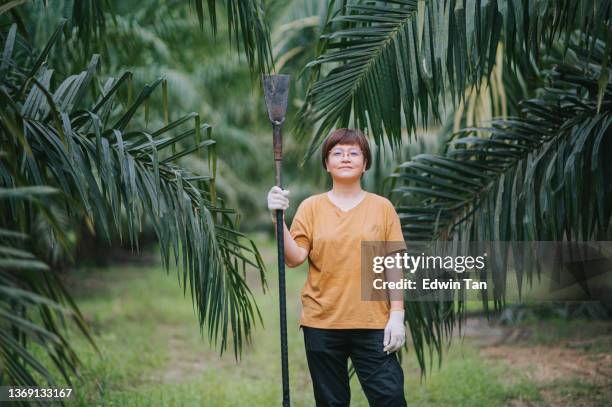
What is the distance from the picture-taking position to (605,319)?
686cm

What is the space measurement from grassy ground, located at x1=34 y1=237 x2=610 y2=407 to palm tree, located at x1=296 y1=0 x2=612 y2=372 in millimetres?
1390

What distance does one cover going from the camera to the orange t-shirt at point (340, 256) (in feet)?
9.95

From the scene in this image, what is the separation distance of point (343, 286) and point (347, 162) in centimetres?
53

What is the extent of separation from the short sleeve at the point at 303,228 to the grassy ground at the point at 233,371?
3.12 ft

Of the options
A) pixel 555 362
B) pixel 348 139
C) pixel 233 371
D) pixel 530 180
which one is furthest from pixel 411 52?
pixel 233 371

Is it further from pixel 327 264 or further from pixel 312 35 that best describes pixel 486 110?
pixel 327 264

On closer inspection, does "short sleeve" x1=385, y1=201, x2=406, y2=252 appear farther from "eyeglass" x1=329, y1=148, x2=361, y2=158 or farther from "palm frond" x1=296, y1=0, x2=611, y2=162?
"palm frond" x1=296, y1=0, x2=611, y2=162

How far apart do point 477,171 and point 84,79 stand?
6.69 ft

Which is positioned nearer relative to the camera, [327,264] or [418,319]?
[327,264]

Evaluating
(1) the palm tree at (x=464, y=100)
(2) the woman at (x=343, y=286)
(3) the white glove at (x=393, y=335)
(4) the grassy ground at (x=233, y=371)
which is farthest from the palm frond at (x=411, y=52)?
(4) the grassy ground at (x=233, y=371)

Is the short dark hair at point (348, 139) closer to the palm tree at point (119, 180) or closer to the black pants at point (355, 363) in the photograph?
the palm tree at point (119, 180)

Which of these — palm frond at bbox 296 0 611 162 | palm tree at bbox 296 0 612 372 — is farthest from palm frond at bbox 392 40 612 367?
palm frond at bbox 296 0 611 162

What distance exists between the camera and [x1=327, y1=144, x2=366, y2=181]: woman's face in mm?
3107

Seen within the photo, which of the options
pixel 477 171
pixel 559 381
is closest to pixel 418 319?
pixel 477 171
